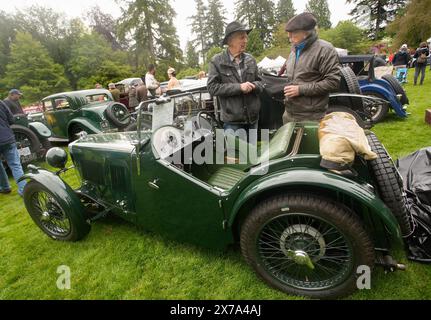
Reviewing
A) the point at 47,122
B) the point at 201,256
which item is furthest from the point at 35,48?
the point at 201,256

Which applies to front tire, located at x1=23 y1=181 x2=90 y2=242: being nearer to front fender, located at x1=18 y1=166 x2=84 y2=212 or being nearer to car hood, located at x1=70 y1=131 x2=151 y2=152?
front fender, located at x1=18 y1=166 x2=84 y2=212

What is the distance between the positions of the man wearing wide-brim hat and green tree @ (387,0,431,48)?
32449mm

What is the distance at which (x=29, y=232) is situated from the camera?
3.34 meters

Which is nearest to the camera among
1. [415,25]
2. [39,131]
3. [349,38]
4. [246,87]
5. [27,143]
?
[246,87]

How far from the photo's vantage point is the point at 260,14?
45.7m

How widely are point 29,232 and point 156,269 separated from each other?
2054 millimetres

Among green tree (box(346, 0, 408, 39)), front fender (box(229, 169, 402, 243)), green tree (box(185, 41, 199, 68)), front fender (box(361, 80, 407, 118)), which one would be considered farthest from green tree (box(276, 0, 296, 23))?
front fender (box(229, 169, 402, 243))

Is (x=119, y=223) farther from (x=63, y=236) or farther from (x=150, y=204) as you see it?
(x=150, y=204)

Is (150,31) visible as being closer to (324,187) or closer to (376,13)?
(324,187)

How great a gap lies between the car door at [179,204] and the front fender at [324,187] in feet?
0.87

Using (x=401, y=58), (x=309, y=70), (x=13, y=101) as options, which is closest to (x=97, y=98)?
(x=13, y=101)

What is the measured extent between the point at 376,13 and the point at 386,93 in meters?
46.0

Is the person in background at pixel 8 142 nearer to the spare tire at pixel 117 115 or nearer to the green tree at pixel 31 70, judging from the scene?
the spare tire at pixel 117 115

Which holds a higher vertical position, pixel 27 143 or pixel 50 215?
pixel 27 143
